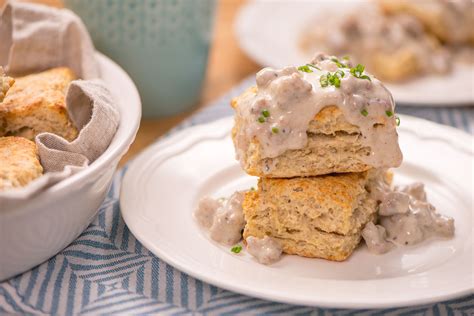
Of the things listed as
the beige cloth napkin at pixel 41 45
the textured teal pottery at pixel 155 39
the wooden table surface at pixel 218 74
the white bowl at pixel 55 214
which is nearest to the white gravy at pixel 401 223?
the white bowl at pixel 55 214

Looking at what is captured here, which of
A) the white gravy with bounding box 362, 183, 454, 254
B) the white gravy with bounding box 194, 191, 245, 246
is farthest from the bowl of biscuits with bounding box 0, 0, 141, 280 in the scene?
the white gravy with bounding box 362, 183, 454, 254

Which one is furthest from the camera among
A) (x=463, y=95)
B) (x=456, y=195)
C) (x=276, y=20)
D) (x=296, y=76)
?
(x=276, y=20)

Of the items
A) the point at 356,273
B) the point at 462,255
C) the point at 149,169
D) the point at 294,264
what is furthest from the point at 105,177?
the point at 462,255

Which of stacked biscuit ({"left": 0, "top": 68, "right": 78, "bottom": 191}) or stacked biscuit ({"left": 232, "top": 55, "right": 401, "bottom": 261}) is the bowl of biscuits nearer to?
stacked biscuit ({"left": 0, "top": 68, "right": 78, "bottom": 191})

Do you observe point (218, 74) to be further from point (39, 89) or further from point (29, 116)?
point (29, 116)

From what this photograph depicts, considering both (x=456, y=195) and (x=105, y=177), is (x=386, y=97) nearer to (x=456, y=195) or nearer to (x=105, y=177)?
(x=456, y=195)

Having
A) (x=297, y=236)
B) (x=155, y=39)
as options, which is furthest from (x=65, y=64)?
(x=297, y=236)
